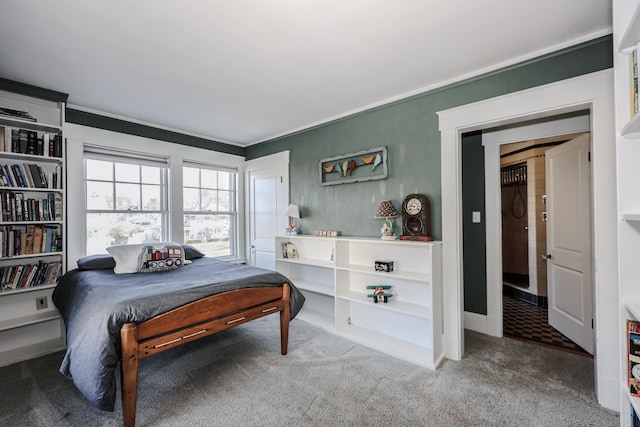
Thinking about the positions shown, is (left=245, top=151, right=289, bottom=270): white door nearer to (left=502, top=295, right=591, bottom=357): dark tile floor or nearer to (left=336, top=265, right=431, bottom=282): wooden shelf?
(left=336, top=265, right=431, bottom=282): wooden shelf

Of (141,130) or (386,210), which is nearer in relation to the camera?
(386,210)

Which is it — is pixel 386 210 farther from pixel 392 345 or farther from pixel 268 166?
pixel 268 166

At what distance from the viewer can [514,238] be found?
483cm

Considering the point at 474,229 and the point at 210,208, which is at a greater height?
the point at 210,208

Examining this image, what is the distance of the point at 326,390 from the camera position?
6.62 ft

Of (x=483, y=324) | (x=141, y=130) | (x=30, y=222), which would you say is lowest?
(x=483, y=324)

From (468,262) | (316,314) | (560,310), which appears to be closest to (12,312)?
(316,314)

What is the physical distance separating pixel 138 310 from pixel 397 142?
2532 mm

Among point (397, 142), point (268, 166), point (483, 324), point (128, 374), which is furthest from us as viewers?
point (268, 166)

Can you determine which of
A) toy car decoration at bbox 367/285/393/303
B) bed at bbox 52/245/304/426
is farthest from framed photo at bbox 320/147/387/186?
bed at bbox 52/245/304/426

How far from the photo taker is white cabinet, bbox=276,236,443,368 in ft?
8.07

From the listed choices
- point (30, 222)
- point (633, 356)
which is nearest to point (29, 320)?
point (30, 222)

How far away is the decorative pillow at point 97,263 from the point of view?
2740mm

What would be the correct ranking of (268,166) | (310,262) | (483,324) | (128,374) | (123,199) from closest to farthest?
(128,374) → (483,324) → (310,262) → (123,199) → (268,166)
